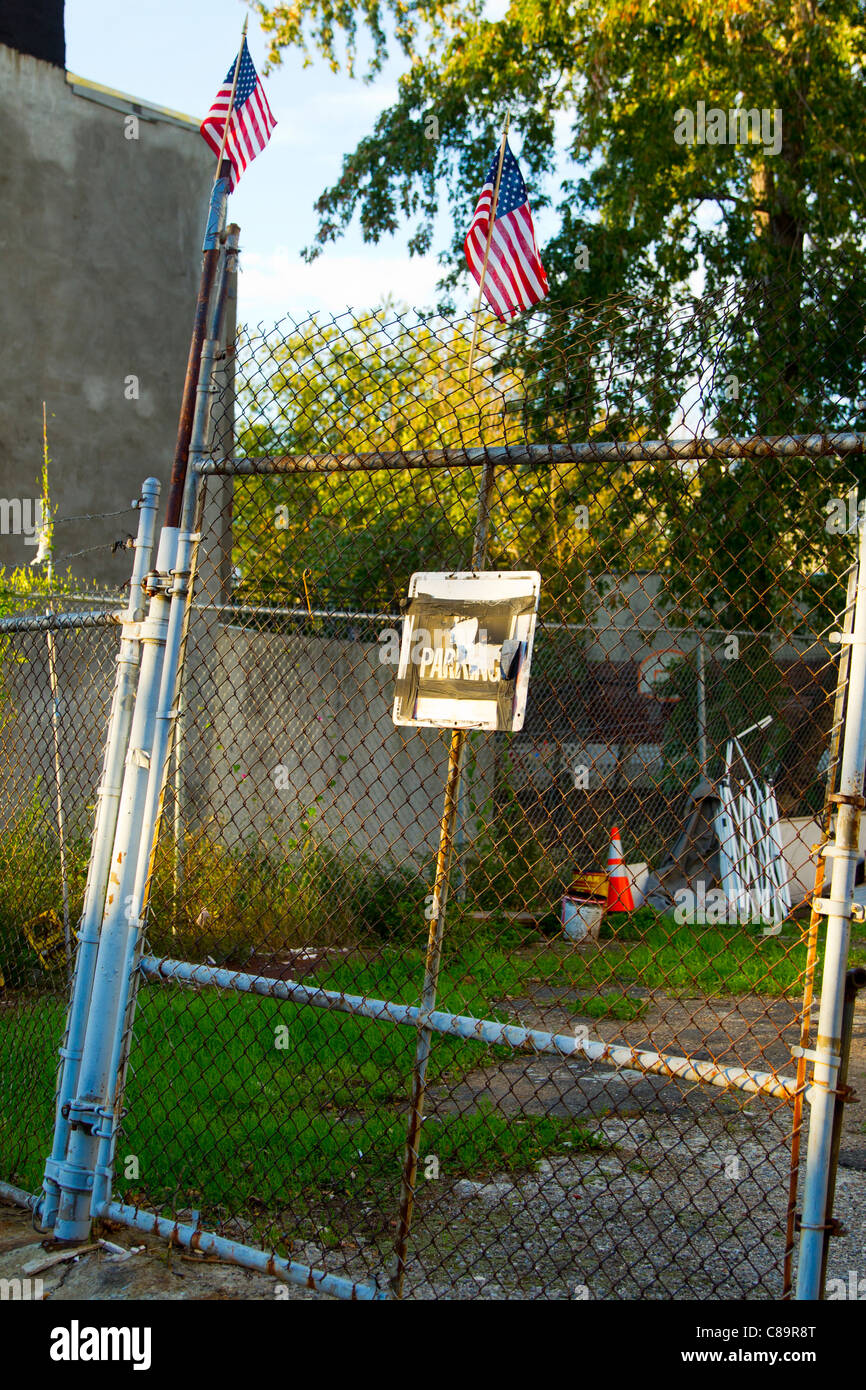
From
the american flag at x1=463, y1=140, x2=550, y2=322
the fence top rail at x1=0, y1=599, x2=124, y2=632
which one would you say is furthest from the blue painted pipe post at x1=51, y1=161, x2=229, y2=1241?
the american flag at x1=463, y1=140, x2=550, y2=322

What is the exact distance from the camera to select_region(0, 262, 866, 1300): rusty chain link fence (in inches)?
130

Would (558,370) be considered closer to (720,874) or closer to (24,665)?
(24,665)

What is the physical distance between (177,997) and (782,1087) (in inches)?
180

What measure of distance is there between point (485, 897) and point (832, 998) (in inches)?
273

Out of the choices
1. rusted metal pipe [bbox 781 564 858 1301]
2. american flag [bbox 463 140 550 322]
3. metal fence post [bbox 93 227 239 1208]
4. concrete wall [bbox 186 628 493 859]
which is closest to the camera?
rusted metal pipe [bbox 781 564 858 1301]

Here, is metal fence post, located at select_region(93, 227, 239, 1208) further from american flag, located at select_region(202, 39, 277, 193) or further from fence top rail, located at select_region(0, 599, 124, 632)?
american flag, located at select_region(202, 39, 277, 193)

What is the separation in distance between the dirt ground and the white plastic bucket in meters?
2.99

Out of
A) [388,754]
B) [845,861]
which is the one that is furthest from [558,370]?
[388,754]

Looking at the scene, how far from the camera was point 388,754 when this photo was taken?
394 inches

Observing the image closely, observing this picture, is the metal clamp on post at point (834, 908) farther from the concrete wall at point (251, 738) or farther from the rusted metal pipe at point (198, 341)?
the concrete wall at point (251, 738)

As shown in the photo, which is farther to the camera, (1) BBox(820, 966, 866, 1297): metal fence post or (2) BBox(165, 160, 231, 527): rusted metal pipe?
(2) BBox(165, 160, 231, 527): rusted metal pipe

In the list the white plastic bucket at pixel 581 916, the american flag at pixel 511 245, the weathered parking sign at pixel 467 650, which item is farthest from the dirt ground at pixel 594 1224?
the american flag at pixel 511 245

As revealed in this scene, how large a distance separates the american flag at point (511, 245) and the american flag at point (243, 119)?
8.36ft

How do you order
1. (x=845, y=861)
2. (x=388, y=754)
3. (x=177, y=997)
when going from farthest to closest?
(x=388, y=754), (x=177, y=997), (x=845, y=861)
